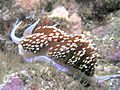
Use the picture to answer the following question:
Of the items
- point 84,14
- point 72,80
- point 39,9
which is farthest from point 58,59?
point 84,14

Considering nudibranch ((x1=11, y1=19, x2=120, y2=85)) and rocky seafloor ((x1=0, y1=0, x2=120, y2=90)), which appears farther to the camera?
nudibranch ((x1=11, y1=19, x2=120, y2=85))

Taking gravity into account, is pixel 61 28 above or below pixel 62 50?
below

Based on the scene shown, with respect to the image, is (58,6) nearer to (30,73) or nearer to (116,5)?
(116,5)

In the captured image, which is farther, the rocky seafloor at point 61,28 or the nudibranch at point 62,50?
the nudibranch at point 62,50

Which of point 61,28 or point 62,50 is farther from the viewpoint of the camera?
point 61,28
